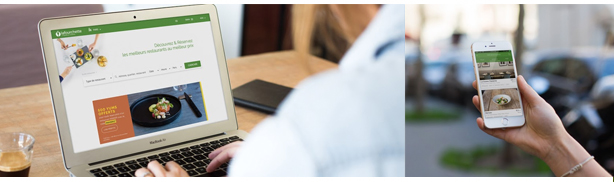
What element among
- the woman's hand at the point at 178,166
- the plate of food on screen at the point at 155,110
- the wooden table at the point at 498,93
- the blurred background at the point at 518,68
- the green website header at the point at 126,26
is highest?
the green website header at the point at 126,26

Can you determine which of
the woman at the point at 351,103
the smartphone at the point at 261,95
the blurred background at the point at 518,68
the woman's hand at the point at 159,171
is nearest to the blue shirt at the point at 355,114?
the woman at the point at 351,103

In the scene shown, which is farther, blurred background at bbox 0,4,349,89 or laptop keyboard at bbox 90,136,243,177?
blurred background at bbox 0,4,349,89

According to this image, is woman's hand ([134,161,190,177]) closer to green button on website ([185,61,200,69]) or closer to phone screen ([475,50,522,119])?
green button on website ([185,61,200,69])

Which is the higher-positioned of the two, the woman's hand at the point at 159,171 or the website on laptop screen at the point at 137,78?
the website on laptop screen at the point at 137,78

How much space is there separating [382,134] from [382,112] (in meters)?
0.02

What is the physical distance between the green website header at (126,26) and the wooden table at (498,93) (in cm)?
69

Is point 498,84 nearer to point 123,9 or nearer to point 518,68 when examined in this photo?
point 518,68

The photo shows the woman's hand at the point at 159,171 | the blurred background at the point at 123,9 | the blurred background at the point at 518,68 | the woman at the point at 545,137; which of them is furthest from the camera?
the blurred background at the point at 518,68

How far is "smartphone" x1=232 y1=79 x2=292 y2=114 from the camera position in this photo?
4.17 feet

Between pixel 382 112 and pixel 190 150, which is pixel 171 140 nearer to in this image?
pixel 190 150

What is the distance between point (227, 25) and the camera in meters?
3.13

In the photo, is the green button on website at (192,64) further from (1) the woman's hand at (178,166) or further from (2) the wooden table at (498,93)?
(2) the wooden table at (498,93)

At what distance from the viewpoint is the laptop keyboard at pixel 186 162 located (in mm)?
910

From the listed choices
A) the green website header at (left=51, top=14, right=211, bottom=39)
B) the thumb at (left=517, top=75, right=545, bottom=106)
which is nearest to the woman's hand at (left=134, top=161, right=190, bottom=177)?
the green website header at (left=51, top=14, right=211, bottom=39)
